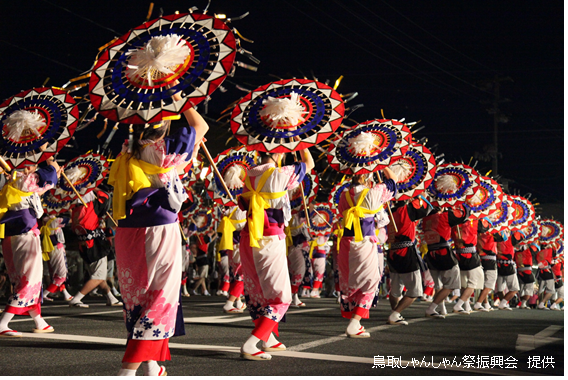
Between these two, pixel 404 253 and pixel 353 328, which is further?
pixel 404 253

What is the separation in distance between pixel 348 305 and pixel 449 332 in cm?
134

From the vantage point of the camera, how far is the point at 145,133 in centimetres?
404

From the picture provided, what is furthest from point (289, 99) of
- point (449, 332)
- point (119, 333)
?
point (449, 332)

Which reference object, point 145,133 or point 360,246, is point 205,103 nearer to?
point 145,133

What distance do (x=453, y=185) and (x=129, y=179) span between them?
24.8 ft

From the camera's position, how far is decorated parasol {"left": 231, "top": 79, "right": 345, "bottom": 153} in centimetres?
555

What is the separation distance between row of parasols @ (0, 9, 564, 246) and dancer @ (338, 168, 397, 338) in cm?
31

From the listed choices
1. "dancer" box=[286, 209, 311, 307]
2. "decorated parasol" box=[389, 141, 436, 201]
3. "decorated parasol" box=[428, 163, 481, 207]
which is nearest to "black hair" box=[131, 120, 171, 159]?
"decorated parasol" box=[389, 141, 436, 201]

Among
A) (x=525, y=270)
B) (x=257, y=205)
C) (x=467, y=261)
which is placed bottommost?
(x=525, y=270)

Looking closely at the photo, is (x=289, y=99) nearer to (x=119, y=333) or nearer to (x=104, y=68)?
(x=104, y=68)

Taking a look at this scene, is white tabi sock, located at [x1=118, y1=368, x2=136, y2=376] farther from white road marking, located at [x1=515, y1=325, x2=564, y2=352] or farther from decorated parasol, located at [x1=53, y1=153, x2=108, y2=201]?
→ decorated parasol, located at [x1=53, y1=153, x2=108, y2=201]

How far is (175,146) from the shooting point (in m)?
3.87

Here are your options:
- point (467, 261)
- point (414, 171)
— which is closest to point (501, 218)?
point (467, 261)

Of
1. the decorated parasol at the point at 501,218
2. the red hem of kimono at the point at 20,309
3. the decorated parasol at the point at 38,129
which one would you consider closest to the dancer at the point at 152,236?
the decorated parasol at the point at 38,129
